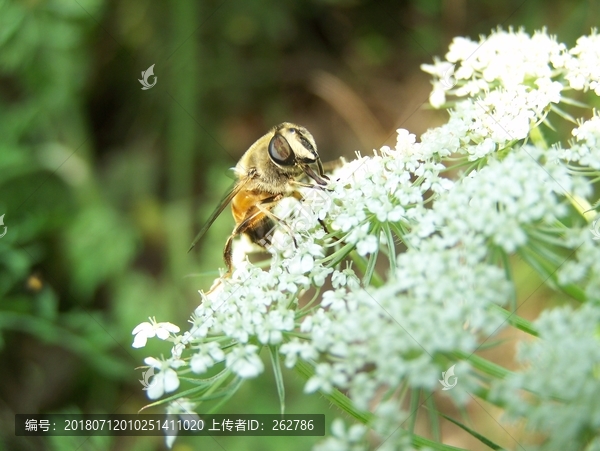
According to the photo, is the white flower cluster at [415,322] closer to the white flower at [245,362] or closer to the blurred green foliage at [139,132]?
the white flower at [245,362]

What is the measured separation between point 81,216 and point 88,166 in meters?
0.53

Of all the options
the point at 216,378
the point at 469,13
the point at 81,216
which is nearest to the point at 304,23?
the point at 469,13

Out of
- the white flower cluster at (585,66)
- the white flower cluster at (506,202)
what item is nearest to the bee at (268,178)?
the white flower cluster at (506,202)

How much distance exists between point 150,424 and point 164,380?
211 cm

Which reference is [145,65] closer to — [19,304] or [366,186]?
[19,304]

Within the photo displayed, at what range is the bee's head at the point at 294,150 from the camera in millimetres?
2541

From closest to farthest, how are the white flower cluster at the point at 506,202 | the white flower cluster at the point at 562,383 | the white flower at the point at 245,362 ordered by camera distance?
the white flower cluster at the point at 562,383 < the white flower cluster at the point at 506,202 < the white flower at the point at 245,362

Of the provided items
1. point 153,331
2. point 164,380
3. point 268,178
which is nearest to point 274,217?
Result: point 268,178

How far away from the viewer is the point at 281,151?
8.68ft

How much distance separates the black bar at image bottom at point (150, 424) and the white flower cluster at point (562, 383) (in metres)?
1.98

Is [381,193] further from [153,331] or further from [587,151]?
[153,331]

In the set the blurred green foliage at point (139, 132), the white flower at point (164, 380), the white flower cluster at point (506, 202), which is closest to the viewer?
the white flower cluster at point (506, 202)

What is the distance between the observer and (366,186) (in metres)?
2.17

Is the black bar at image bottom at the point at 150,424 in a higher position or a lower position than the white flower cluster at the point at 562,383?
higher
